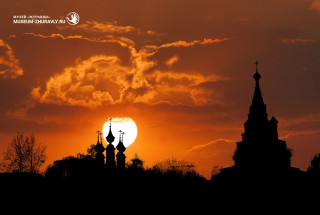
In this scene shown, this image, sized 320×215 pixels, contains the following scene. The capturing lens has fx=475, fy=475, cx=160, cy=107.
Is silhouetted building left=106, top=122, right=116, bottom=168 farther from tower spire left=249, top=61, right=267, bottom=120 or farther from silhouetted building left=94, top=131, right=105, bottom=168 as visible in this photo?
tower spire left=249, top=61, right=267, bottom=120

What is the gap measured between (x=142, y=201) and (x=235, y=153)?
44.2 m

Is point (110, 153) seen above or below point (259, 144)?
below

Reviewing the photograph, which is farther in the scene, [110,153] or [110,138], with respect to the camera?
[110,138]

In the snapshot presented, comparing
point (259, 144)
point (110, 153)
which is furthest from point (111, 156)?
point (259, 144)

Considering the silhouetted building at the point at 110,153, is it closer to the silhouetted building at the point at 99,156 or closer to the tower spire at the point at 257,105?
the silhouetted building at the point at 99,156

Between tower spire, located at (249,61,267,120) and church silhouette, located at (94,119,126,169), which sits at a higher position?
tower spire, located at (249,61,267,120)

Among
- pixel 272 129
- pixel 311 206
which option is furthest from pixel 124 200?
pixel 272 129

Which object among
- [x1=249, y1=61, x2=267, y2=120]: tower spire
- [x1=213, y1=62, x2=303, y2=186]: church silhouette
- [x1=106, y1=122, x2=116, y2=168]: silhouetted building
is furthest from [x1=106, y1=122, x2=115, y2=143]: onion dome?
[x1=249, y1=61, x2=267, y2=120]: tower spire

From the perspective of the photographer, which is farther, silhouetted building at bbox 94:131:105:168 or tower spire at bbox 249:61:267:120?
tower spire at bbox 249:61:267:120

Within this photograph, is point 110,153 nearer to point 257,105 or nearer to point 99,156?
point 99,156

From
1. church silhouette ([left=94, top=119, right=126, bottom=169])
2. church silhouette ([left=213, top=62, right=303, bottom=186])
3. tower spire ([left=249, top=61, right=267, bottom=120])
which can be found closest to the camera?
church silhouette ([left=94, top=119, right=126, bottom=169])

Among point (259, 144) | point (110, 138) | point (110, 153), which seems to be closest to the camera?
point (110, 153)

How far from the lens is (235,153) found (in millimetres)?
97688

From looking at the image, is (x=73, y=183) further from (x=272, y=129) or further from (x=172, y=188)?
(x=272, y=129)
